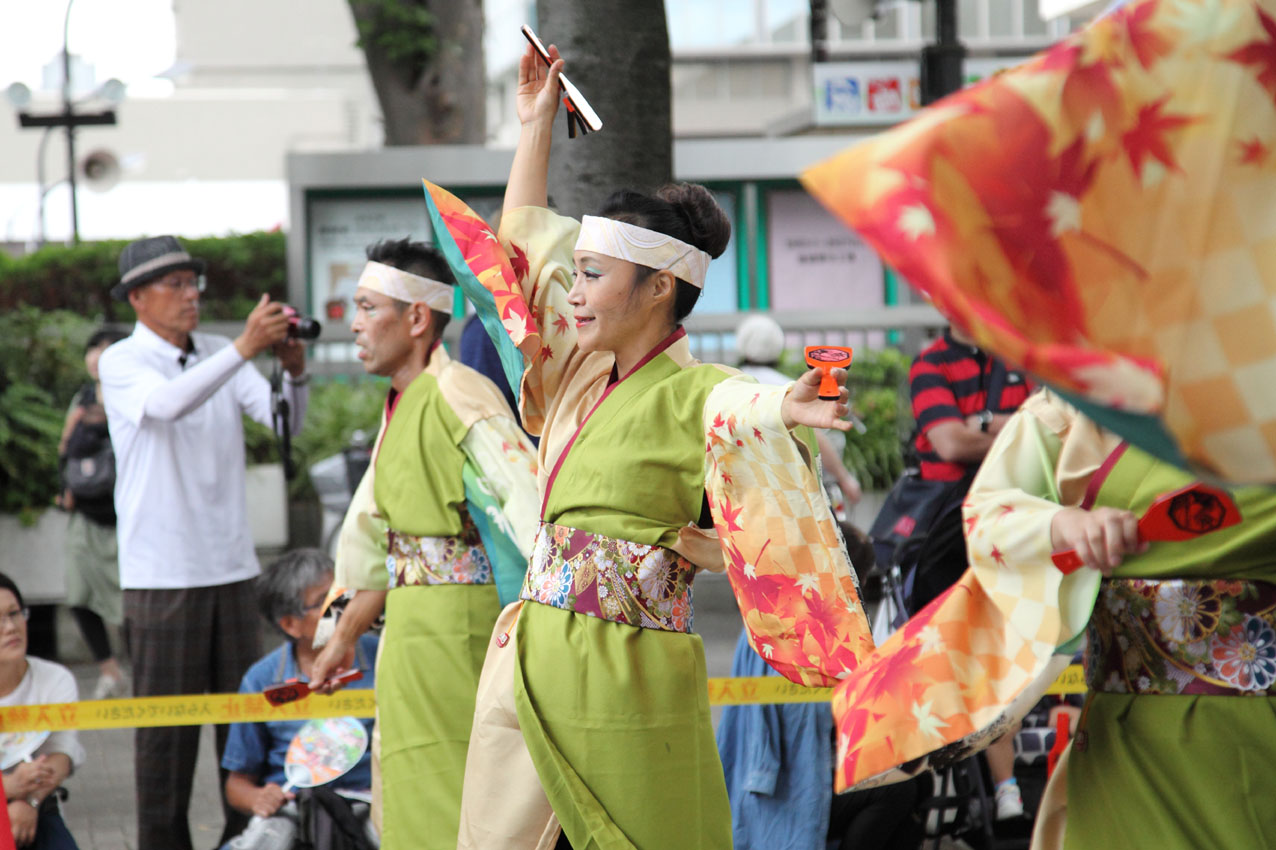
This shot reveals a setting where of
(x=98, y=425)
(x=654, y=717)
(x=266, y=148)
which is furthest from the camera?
(x=266, y=148)

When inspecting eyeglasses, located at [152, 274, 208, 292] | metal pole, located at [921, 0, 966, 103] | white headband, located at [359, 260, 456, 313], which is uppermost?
metal pole, located at [921, 0, 966, 103]

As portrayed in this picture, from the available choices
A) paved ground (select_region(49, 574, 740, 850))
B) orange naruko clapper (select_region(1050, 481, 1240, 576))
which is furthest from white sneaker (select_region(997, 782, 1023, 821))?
orange naruko clapper (select_region(1050, 481, 1240, 576))

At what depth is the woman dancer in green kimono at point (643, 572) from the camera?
2.67 m

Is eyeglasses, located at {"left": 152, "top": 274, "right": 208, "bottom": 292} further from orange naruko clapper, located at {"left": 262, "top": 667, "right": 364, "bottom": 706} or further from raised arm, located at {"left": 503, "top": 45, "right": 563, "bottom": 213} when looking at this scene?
raised arm, located at {"left": 503, "top": 45, "right": 563, "bottom": 213}

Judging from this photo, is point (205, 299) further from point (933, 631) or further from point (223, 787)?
point (933, 631)

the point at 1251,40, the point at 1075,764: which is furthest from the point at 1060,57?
the point at 1075,764

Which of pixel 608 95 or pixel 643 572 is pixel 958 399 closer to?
pixel 608 95

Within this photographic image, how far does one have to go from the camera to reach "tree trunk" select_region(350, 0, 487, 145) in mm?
12172

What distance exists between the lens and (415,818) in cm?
360

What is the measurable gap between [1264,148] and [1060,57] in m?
0.28

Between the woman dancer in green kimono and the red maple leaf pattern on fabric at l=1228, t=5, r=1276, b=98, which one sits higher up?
Answer: the red maple leaf pattern on fabric at l=1228, t=5, r=1276, b=98

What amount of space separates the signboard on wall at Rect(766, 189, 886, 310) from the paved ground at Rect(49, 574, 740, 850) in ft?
20.7

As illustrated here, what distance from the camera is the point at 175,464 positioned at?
15.5ft

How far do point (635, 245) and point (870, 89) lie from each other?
6135 mm
